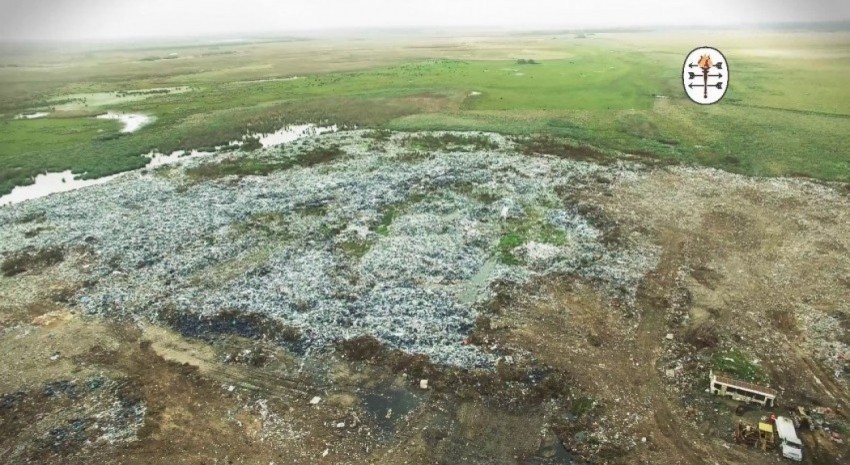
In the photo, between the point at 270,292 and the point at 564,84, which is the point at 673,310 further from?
the point at 564,84

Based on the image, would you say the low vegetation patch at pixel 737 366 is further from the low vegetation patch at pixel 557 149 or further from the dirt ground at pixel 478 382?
the low vegetation patch at pixel 557 149

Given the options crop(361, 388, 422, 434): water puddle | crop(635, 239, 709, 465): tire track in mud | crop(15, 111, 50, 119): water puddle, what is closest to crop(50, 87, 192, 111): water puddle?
crop(15, 111, 50, 119): water puddle

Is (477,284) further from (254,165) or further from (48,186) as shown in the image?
(48,186)

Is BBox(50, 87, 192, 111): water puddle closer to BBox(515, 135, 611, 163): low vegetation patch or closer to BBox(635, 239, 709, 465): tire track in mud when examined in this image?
BBox(515, 135, 611, 163): low vegetation patch

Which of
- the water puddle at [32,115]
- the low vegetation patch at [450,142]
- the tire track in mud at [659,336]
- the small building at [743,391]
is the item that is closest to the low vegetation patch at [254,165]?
the low vegetation patch at [450,142]

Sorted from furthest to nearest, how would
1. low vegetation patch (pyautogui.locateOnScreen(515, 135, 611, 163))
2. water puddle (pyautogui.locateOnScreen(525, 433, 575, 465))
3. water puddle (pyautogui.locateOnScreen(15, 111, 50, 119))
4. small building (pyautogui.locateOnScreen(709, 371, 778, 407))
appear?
water puddle (pyautogui.locateOnScreen(15, 111, 50, 119)), low vegetation patch (pyautogui.locateOnScreen(515, 135, 611, 163)), small building (pyautogui.locateOnScreen(709, 371, 778, 407)), water puddle (pyautogui.locateOnScreen(525, 433, 575, 465))

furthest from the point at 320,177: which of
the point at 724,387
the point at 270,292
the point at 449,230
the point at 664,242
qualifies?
the point at 724,387
